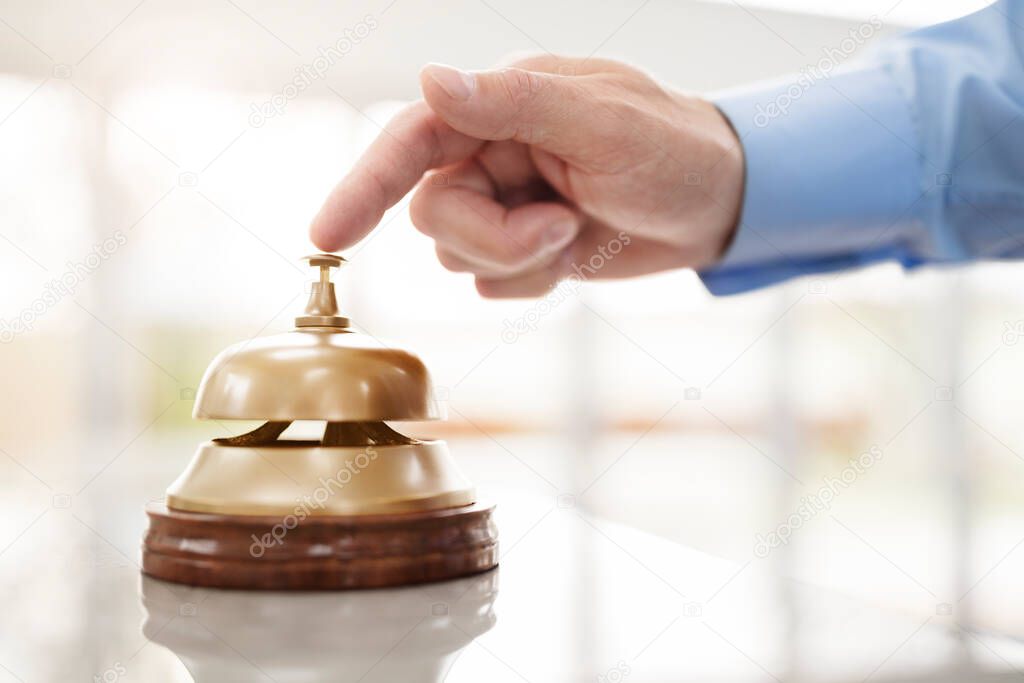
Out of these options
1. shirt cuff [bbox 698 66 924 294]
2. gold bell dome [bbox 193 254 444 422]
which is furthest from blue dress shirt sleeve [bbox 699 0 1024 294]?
gold bell dome [bbox 193 254 444 422]

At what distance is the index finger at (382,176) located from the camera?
961 mm

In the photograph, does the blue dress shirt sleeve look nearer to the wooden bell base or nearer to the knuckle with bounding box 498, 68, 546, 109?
the knuckle with bounding box 498, 68, 546, 109

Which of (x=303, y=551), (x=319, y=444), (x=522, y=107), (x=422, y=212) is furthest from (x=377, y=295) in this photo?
(x=303, y=551)

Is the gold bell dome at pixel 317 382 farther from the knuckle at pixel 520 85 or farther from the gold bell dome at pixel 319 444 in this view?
the knuckle at pixel 520 85

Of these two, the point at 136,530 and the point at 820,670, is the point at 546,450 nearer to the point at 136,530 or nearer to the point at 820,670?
the point at 136,530

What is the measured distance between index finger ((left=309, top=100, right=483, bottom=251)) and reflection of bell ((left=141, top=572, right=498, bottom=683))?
1.46 ft

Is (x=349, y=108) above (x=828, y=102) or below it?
below

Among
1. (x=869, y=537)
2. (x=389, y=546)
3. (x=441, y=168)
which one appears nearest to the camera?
(x=389, y=546)

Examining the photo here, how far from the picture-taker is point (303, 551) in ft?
1.91

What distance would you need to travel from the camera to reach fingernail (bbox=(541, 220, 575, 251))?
1.01 metres

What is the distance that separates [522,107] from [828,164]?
45cm

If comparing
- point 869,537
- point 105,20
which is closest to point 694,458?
point 869,537

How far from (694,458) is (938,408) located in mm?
1626

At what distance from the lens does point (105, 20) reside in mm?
4059
